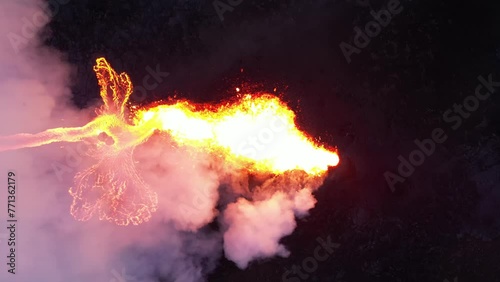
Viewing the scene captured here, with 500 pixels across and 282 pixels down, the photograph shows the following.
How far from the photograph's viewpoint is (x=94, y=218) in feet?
28.2

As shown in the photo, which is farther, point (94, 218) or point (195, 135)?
point (94, 218)

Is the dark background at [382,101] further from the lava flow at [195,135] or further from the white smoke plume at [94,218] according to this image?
the white smoke plume at [94,218]

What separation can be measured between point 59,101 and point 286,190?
15.2 ft

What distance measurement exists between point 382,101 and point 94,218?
19.4 feet

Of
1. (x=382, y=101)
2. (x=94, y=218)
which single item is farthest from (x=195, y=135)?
(x=382, y=101)

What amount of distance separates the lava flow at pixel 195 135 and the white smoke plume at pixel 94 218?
0.23 m

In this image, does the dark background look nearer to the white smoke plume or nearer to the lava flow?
the lava flow

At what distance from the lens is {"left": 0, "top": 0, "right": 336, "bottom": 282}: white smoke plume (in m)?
8.45

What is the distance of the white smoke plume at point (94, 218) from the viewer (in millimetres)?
8445

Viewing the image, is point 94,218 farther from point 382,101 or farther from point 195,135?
point 382,101

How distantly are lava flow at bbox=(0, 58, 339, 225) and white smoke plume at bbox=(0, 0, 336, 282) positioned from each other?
0.23 m

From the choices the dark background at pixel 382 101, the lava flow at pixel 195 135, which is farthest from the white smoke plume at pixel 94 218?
the dark background at pixel 382 101

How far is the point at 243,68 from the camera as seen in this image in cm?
842

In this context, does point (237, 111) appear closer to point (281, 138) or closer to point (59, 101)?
point (281, 138)
